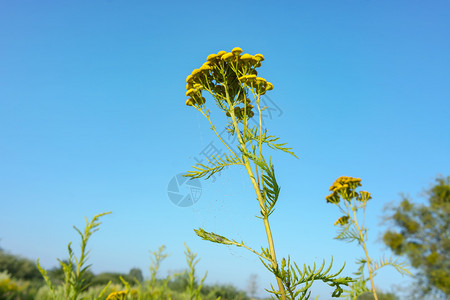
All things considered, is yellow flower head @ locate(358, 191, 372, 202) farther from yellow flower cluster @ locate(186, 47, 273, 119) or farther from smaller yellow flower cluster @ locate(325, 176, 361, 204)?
yellow flower cluster @ locate(186, 47, 273, 119)

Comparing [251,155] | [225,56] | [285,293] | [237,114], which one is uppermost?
[225,56]

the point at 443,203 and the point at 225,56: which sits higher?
the point at 443,203

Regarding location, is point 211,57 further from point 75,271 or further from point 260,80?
point 75,271

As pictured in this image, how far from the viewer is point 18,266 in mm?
7391

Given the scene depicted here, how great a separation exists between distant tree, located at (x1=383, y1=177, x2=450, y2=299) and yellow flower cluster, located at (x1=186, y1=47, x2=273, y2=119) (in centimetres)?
2922

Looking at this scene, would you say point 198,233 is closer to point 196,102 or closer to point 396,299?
point 196,102

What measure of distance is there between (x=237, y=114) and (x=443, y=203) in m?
33.3

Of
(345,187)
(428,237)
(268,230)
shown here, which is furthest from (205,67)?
(428,237)

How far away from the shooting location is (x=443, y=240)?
24.8 meters

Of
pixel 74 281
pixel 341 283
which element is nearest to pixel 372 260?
pixel 341 283

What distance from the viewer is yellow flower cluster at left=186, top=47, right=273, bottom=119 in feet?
8.13

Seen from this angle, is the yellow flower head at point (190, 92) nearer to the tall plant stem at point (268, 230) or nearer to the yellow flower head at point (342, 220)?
the tall plant stem at point (268, 230)

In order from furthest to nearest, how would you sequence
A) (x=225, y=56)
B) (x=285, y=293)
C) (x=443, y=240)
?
(x=443, y=240) → (x=225, y=56) → (x=285, y=293)

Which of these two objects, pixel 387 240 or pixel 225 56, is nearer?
pixel 225 56
